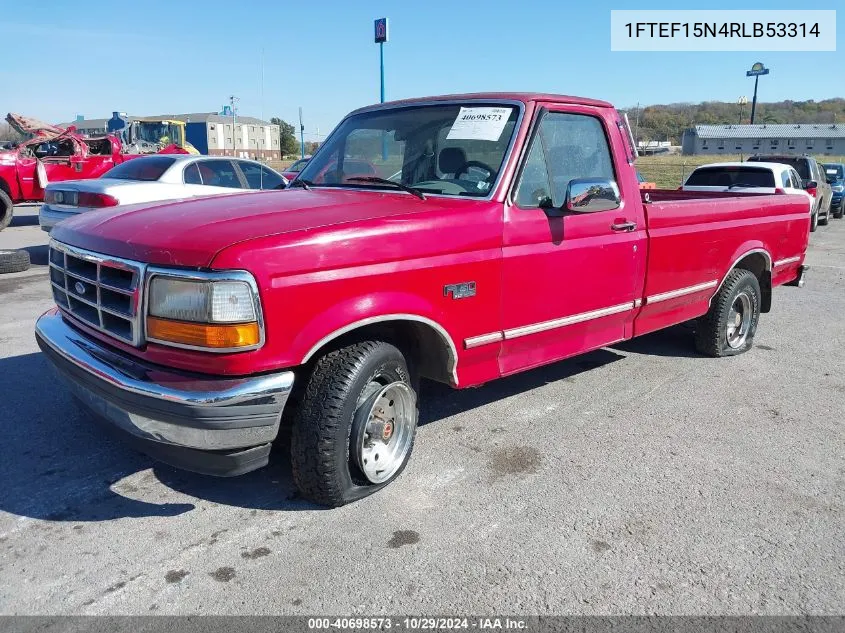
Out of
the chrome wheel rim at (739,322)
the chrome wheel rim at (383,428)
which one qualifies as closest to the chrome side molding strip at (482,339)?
the chrome wheel rim at (383,428)

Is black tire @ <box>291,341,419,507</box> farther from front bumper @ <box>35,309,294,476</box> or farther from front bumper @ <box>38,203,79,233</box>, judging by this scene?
front bumper @ <box>38,203,79,233</box>

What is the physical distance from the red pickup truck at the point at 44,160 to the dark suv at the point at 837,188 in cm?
2038

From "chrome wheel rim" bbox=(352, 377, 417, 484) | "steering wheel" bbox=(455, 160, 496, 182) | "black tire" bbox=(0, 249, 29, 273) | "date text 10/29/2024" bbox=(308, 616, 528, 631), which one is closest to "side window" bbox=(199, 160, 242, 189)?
"black tire" bbox=(0, 249, 29, 273)

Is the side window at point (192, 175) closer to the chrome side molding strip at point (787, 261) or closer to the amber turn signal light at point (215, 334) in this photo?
the amber turn signal light at point (215, 334)

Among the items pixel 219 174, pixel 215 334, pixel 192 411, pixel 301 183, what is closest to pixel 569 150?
pixel 301 183

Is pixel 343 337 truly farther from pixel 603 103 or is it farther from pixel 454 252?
pixel 603 103

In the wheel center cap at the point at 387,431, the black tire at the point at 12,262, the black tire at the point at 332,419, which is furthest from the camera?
the black tire at the point at 12,262

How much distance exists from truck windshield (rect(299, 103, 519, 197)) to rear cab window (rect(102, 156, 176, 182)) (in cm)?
557

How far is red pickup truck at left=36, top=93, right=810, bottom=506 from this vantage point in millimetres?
2758

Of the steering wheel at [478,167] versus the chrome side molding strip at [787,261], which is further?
the chrome side molding strip at [787,261]

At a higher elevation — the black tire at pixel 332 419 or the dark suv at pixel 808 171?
the dark suv at pixel 808 171

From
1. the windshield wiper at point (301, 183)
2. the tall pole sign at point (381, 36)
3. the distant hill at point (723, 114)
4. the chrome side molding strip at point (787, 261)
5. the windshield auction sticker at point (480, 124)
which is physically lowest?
the chrome side molding strip at point (787, 261)

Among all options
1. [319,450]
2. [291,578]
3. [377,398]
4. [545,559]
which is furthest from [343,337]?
[545,559]

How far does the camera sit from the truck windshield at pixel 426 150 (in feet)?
12.6
